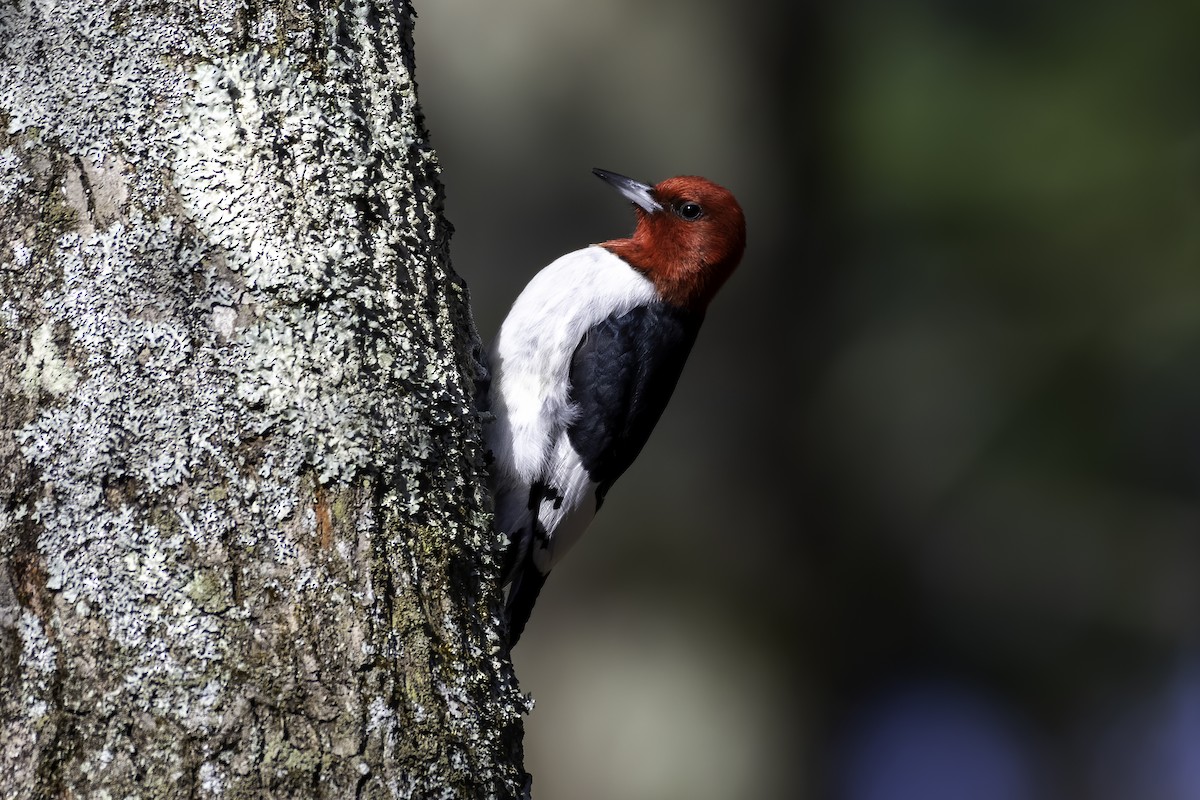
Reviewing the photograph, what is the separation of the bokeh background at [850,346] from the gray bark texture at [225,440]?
3071 mm

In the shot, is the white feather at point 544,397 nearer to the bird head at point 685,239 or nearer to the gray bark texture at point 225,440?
the bird head at point 685,239

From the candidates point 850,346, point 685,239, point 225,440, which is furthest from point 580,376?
point 850,346

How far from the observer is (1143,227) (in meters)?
6.33

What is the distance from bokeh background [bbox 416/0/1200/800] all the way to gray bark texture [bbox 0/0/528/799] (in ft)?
10.1

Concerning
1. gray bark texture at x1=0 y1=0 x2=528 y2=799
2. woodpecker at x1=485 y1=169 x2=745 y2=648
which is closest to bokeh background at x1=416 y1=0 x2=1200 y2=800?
woodpecker at x1=485 y1=169 x2=745 y2=648

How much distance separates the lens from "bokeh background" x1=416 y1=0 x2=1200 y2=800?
4742 millimetres

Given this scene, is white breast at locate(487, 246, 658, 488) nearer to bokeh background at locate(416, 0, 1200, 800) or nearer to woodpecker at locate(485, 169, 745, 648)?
woodpecker at locate(485, 169, 745, 648)

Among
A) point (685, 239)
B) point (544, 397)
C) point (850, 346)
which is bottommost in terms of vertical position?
point (850, 346)

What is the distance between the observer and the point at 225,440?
148 centimetres

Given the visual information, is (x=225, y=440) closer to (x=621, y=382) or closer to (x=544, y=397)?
(x=544, y=397)

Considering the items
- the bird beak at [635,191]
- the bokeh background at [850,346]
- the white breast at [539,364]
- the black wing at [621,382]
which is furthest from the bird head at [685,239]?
the bokeh background at [850,346]

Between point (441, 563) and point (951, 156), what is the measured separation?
561cm

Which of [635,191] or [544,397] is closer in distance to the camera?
[544,397]

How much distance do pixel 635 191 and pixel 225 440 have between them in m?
2.09
